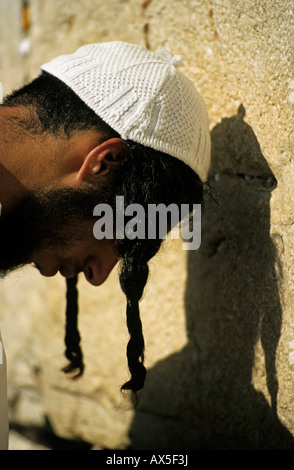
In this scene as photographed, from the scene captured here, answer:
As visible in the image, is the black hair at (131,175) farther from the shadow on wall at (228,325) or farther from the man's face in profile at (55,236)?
the shadow on wall at (228,325)

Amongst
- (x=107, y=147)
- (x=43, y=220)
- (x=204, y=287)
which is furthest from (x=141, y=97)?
(x=204, y=287)

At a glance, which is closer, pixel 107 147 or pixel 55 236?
pixel 107 147

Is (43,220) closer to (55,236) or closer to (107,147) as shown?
(55,236)

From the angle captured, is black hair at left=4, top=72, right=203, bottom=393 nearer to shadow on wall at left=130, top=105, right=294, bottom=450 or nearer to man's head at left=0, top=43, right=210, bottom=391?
man's head at left=0, top=43, right=210, bottom=391

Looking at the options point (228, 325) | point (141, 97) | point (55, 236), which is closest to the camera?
point (141, 97)

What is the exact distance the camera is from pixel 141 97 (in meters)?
1.51

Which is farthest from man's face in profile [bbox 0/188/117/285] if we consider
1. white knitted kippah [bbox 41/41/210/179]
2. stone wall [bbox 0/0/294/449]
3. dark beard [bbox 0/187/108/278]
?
stone wall [bbox 0/0/294/449]

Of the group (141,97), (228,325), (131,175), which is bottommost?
(228,325)

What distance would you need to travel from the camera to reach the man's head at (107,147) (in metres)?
1.52

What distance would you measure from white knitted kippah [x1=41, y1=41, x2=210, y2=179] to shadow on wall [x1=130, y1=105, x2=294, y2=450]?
23cm

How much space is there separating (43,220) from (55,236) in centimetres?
6

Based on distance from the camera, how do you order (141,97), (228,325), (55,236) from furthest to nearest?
1. (228,325)
2. (55,236)
3. (141,97)
